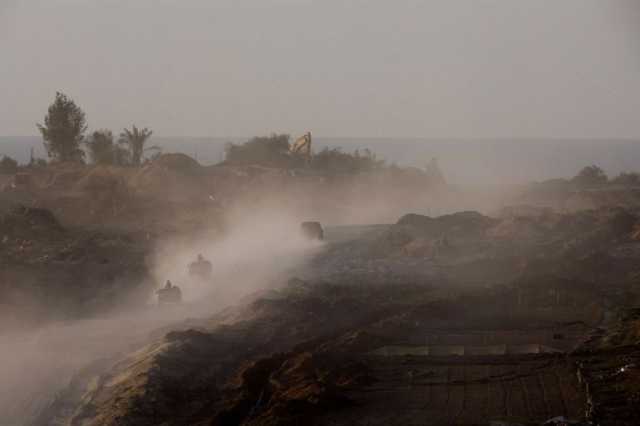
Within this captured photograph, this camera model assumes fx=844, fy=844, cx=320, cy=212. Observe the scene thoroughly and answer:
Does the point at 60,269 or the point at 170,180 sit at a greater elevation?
→ the point at 170,180

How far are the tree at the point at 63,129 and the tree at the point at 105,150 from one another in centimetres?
184

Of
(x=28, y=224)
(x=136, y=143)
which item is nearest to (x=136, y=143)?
(x=136, y=143)

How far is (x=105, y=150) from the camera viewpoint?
62625 mm

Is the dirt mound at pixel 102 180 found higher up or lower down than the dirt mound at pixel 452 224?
higher up

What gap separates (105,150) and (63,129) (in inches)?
148

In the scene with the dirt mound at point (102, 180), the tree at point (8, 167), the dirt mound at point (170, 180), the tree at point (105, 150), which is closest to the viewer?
the dirt mound at point (102, 180)

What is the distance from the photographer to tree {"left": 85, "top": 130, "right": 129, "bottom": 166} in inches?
2400

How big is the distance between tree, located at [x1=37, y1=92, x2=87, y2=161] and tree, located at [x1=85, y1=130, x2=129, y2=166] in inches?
72.5

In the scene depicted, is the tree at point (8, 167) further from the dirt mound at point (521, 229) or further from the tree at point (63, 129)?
the dirt mound at point (521, 229)

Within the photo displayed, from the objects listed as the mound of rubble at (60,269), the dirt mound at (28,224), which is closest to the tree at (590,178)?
the mound of rubble at (60,269)

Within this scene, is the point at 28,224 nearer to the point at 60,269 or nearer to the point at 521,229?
the point at 60,269

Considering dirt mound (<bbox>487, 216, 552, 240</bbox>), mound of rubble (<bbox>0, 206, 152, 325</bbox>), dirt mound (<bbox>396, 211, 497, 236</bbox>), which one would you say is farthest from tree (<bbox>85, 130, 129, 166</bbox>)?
dirt mound (<bbox>487, 216, 552, 240</bbox>)

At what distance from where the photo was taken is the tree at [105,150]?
60966mm

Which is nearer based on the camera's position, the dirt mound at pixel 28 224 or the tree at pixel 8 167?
the dirt mound at pixel 28 224
